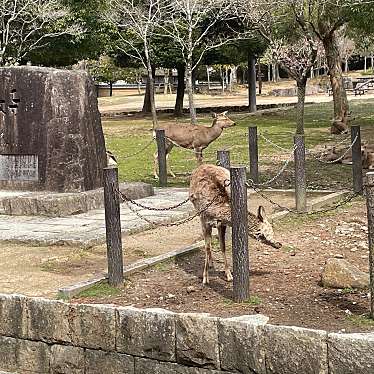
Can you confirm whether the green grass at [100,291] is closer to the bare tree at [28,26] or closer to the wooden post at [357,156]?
the wooden post at [357,156]

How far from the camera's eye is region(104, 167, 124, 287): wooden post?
292 inches

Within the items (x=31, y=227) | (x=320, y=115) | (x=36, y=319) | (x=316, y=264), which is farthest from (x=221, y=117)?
(x=320, y=115)

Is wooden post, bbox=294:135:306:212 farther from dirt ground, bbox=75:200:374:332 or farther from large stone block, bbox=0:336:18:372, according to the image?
large stone block, bbox=0:336:18:372

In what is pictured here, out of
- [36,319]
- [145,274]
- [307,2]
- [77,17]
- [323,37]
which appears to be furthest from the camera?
[77,17]

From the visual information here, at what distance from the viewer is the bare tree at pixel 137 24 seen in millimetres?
29344

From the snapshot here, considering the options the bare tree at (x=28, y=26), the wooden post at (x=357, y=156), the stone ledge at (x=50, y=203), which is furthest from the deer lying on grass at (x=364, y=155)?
the bare tree at (x=28, y=26)

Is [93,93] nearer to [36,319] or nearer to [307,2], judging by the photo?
[36,319]

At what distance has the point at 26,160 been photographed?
12.3 m

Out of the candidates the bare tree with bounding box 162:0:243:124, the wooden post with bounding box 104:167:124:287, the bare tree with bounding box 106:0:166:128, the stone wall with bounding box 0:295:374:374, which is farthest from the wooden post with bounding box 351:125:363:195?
the bare tree with bounding box 162:0:243:124

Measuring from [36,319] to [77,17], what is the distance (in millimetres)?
24367

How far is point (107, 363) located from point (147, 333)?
531 mm

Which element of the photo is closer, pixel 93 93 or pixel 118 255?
pixel 118 255

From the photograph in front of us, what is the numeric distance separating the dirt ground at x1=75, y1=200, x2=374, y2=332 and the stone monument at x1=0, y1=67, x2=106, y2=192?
12.2 ft

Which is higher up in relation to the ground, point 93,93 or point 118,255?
point 93,93
